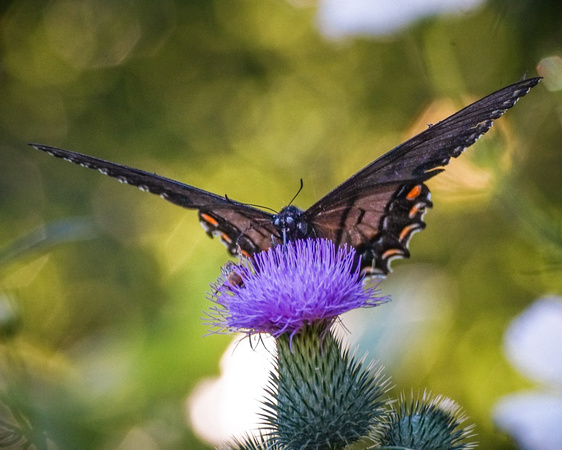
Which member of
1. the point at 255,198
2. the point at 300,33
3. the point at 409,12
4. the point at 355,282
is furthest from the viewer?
the point at 300,33

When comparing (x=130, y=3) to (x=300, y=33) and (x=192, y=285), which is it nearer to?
(x=300, y=33)

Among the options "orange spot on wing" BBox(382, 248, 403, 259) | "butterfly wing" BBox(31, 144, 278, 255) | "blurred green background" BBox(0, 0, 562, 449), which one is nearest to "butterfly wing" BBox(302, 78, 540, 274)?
"orange spot on wing" BBox(382, 248, 403, 259)

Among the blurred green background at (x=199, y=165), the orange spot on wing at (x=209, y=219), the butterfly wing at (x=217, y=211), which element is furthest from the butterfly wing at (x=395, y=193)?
the blurred green background at (x=199, y=165)

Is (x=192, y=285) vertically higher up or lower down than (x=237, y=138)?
lower down

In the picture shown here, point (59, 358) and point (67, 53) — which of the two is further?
point (67, 53)

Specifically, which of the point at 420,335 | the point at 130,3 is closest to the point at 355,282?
the point at 420,335

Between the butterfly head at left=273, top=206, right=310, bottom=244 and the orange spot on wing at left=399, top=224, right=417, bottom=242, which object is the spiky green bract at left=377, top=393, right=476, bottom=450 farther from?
the butterfly head at left=273, top=206, right=310, bottom=244

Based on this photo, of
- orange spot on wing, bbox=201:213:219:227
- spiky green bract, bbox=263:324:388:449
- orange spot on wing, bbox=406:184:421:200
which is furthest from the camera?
orange spot on wing, bbox=201:213:219:227
